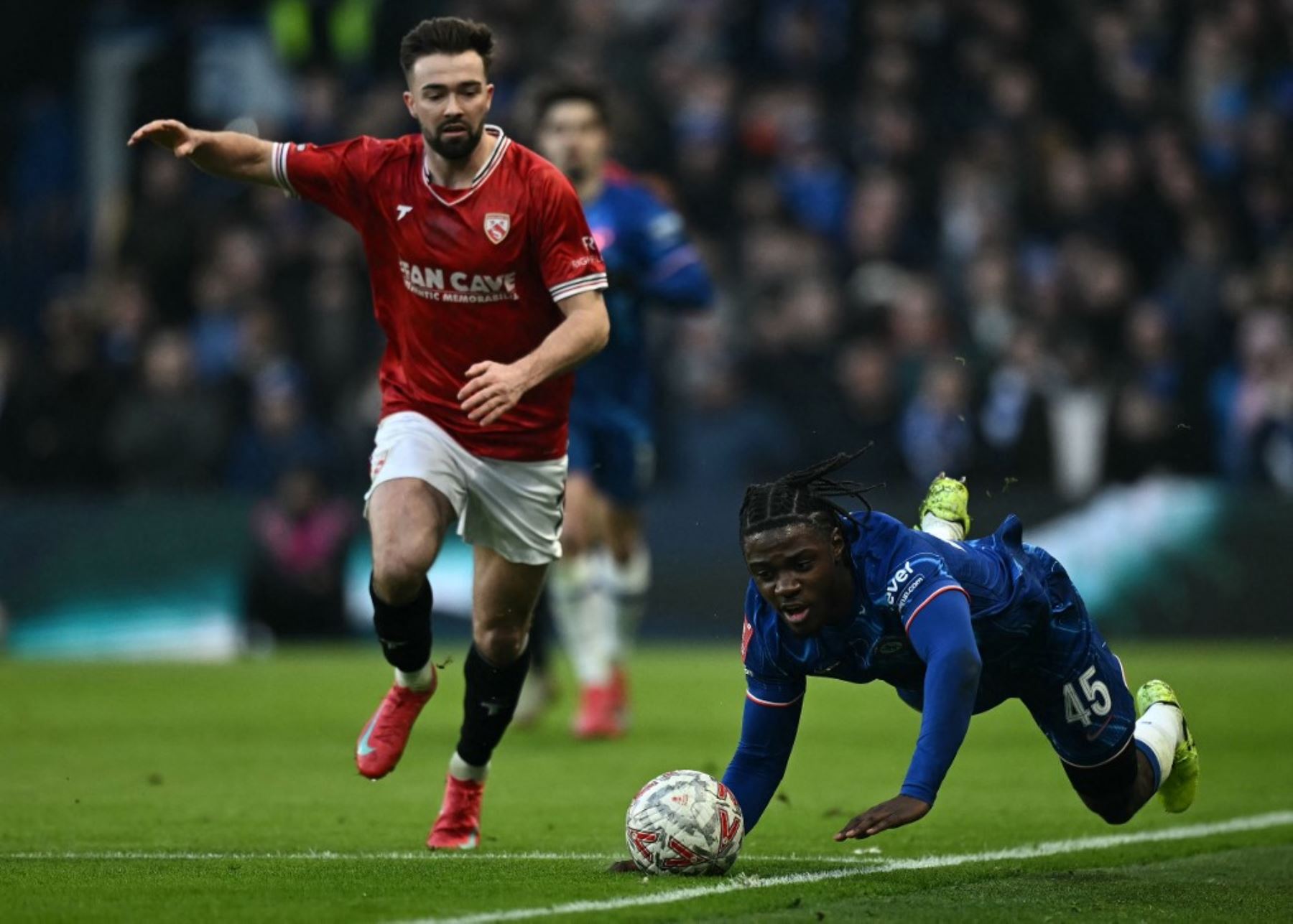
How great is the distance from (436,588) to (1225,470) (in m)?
6.09

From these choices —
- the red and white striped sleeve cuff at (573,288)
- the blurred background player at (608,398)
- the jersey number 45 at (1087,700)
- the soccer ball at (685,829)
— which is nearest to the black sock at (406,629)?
the red and white striped sleeve cuff at (573,288)

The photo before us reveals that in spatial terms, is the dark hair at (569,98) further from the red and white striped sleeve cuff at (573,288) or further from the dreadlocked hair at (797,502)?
the dreadlocked hair at (797,502)

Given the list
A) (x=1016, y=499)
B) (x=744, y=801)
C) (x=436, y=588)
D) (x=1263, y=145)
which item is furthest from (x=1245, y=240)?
(x=744, y=801)

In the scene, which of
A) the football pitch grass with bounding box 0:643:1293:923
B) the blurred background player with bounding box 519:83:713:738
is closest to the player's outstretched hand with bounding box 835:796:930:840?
the football pitch grass with bounding box 0:643:1293:923

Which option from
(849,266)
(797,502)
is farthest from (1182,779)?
(849,266)

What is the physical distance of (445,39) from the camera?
6766 millimetres

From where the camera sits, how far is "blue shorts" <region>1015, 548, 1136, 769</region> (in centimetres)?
641

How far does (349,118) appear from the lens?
64.3 feet

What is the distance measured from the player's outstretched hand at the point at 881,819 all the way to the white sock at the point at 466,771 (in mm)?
2227

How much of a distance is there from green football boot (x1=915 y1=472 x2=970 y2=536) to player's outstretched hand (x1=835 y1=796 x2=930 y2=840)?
5.48ft

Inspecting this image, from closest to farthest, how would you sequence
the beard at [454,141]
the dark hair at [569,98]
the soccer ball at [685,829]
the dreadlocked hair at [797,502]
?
the dreadlocked hair at [797,502] < the soccer ball at [685,829] < the beard at [454,141] < the dark hair at [569,98]

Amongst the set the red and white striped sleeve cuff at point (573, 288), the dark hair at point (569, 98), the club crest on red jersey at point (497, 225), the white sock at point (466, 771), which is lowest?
the white sock at point (466, 771)

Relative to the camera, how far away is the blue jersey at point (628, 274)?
10.6 m

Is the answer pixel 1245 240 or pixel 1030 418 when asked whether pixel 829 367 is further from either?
pixel 1245 240
